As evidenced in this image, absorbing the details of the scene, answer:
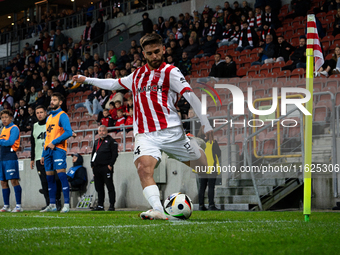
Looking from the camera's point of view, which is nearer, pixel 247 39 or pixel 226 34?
pixel 247 39

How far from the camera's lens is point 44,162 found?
8.36 meters

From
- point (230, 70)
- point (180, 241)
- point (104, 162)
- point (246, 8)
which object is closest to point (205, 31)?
point (246, 8)

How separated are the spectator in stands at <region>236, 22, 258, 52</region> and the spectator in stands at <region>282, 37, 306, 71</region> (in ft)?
7.12

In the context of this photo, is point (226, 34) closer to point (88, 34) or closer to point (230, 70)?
point (230, 70)

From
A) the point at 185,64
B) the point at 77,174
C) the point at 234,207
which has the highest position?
the point at 185,64

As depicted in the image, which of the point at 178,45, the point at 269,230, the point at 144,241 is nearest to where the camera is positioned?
the point at 144,241

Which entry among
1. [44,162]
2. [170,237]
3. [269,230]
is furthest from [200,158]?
[44,162]

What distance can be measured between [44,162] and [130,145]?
158 inches

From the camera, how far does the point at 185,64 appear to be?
15.4 metres

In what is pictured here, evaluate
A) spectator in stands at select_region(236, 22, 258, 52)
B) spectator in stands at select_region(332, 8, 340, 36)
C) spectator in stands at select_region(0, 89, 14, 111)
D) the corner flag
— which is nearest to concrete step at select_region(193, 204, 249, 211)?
the corner flag

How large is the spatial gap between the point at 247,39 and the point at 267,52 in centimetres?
161

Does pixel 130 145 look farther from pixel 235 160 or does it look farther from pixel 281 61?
pixel 281 61

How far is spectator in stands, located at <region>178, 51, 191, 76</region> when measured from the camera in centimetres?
1512

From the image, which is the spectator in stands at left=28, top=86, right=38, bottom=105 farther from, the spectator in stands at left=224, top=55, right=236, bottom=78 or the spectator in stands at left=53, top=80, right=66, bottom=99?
the spectator in stands at left=224, top=55, right=236, bottom=78
